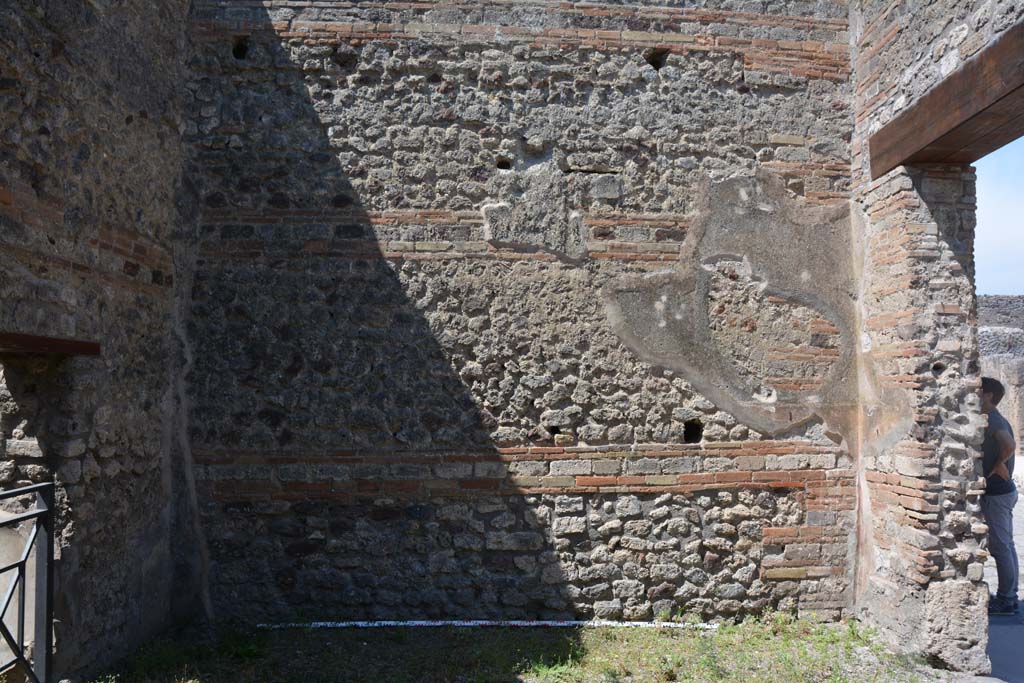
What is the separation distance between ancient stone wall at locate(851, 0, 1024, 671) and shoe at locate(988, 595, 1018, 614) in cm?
100

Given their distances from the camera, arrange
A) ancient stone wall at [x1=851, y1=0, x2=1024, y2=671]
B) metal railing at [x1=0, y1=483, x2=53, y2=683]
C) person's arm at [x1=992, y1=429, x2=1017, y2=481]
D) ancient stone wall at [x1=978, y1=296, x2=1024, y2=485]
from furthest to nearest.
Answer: ancient stone wall at [x1=978, y1=296, x2=1024, y2=485], person's arm at [x1=992, y1=429, x2=1017, y2=481], ancient stone wall at [x1=851, y1=0, x2=1024, y2=671], metal railing at [x1=0, y1=483, x2=53, y2=683]

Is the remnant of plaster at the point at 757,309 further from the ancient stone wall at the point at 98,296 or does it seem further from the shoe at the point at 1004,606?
the ancient stone wall at the point at 98,296

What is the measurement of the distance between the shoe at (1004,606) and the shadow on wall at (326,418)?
300cm

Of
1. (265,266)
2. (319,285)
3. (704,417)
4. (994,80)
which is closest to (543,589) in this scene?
(704,417)

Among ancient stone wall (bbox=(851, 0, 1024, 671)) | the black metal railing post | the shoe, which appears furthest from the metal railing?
the shoe

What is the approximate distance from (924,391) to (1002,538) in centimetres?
152

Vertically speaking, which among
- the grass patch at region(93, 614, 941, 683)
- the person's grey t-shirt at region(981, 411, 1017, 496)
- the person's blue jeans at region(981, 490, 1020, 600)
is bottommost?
the grass patch at region(93, 614, 941, 683)

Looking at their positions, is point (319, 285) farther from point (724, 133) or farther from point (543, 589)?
point (724, 133)

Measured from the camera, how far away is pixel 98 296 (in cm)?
391

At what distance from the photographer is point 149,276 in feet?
14.6

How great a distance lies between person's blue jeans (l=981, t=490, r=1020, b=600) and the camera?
5.01 metres

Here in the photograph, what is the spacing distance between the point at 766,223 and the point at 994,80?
1.58 meters

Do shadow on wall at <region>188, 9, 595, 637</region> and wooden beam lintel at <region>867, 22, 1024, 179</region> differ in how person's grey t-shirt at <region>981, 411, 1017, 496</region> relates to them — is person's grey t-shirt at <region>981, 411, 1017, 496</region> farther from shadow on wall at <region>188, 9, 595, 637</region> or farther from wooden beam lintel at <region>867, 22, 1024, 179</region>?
shadow on wall at <region>188, 9, 595, 637</region>

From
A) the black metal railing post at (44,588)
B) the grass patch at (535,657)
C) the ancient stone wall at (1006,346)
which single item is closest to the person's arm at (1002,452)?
the grass patch at (535,657)
